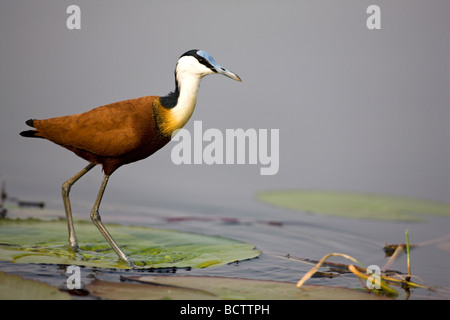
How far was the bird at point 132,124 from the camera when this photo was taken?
4734mm

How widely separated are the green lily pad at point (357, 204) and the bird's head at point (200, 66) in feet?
10.3

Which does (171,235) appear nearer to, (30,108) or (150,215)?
(150,215)

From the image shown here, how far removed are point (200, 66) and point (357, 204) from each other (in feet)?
12.9

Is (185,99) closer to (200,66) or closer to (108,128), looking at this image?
(200,66)

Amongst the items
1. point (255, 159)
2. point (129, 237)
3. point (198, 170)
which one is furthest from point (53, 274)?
point (255, 159)

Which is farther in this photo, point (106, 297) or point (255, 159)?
point (255, 159)

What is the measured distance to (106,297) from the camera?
373 cm

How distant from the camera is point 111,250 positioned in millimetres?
4988
